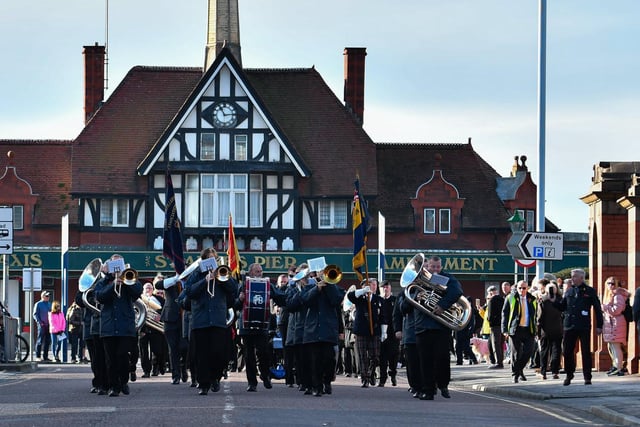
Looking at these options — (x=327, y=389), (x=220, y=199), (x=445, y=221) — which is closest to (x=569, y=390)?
(x=327, y=389)

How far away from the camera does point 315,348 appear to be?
23703mm

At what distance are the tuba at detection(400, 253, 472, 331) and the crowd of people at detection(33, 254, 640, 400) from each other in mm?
50

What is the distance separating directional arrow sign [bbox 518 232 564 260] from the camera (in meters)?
27.5

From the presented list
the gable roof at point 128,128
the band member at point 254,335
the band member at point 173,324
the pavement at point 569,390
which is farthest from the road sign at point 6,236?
the gable roof at point 128,128

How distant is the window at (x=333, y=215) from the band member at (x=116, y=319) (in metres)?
40.1

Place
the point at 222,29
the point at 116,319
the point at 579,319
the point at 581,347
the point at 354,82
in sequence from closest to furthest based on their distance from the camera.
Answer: the point at 116,319 → the point at 579,319 → the point at 581,347 → the point at 222,29 → the point at 354,82

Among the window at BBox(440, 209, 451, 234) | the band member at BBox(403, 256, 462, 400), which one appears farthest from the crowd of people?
the window at BBox(440, 209, 451, 234)

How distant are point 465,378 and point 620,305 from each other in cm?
377

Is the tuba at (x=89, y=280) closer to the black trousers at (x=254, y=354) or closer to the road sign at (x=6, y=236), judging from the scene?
the black trousers at (x=254, y=354)

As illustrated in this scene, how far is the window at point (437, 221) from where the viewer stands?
6456 cm

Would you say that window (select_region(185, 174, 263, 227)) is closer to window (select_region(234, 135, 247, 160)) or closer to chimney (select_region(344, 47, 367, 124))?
window (select_region(234, 135, 247, 160))

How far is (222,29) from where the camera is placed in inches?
2628

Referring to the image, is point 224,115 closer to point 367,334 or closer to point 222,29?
point 222,29

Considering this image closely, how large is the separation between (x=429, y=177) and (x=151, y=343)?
36.1 metres
